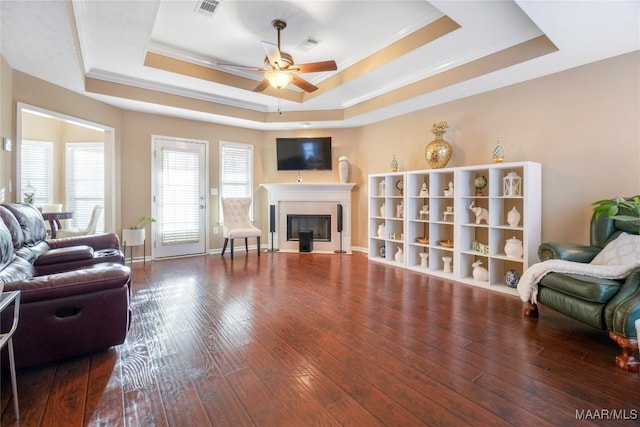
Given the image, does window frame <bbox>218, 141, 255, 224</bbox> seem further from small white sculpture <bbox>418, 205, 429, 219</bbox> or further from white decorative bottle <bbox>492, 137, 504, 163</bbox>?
white decorative bottle <bbox>492, 137, 504, 163</bbox>

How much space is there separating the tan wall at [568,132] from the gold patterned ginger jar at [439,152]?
274 millimetres

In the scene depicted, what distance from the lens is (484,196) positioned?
3832mm

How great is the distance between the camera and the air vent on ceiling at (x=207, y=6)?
293 centimetres

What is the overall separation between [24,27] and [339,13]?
9.39 feet

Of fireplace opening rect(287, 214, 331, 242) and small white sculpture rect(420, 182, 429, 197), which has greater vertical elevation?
small white sculpture rect(420, 182, 429, 197)

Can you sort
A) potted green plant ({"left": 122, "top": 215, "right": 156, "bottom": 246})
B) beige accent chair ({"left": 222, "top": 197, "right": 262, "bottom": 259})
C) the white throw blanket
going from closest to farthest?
1. the white throw blanket
2. potted green plant ({"left": 122, "top": 215, "right": 156, "bottom": 246})
3. beige accent chair ({"left": 222, "top": 197, "right": 262, "bottom": 259})

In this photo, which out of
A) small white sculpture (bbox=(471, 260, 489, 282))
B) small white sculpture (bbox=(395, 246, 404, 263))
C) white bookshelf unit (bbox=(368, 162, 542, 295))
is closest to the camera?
white bookshelf unit (bbox=(368, 162, 542, 295))

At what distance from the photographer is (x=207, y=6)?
299 centimetres

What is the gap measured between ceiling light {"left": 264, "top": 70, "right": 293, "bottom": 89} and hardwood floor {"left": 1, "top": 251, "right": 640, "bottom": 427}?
2.49 meters

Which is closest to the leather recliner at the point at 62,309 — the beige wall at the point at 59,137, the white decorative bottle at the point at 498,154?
the white decorative bottle at the point at 498,154

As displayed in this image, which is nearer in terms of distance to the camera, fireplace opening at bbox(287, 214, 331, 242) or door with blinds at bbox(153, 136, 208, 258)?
door with blinds at bbox(153, 136, 208, 258)

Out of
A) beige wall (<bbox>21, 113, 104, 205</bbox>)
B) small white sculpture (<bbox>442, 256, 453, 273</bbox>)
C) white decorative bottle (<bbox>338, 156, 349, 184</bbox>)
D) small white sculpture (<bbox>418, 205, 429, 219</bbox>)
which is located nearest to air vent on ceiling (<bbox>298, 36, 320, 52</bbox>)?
white decorative bottle (<bbox>338, 156, 349, 184</bbox>)

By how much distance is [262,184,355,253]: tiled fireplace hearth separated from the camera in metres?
6.05

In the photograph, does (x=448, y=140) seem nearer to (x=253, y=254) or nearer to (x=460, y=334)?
(x=460, y=334)
